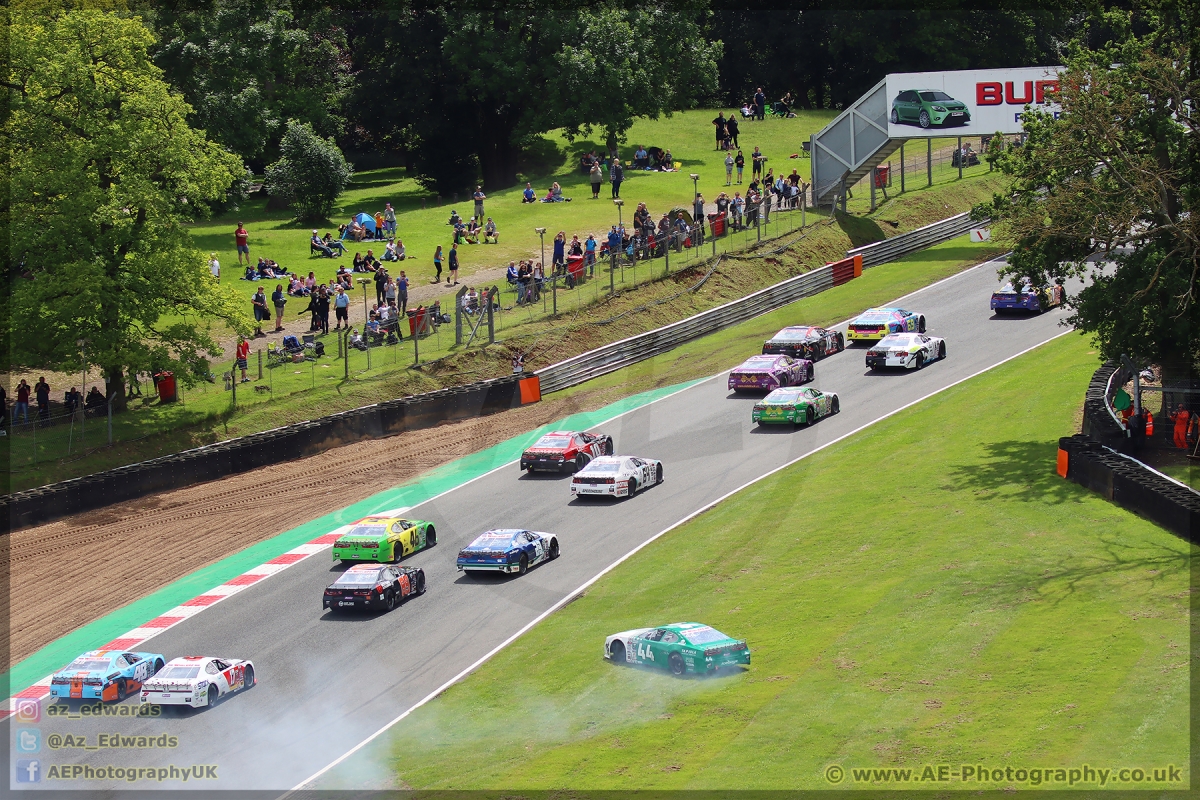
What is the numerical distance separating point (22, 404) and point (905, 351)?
29048mm

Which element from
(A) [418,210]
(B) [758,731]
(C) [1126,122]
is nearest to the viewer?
(B) [758,731]

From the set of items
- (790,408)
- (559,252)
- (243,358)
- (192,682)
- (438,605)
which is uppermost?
Result: (559,252)

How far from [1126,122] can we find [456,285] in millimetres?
28041

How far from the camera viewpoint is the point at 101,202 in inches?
1619

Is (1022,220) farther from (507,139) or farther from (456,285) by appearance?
(507,139)

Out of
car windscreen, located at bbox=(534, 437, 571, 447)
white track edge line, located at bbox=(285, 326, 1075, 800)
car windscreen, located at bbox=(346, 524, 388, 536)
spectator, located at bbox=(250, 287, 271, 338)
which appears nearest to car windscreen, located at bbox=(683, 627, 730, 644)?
white track edge line, located at bbox=(285, 326, 1075, 800)

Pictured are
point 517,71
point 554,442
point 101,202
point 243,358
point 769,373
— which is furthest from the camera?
point 517,71

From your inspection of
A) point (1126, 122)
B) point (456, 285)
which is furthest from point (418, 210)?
point (1126, 122)

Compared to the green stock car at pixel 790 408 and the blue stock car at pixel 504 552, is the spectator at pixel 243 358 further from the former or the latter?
the green stock car at pixel 790 408

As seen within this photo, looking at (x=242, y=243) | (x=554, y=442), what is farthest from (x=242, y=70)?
(x=554, y=442)

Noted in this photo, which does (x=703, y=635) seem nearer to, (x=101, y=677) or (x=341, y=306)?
(x=101, y=677)

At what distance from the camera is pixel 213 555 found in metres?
34.7

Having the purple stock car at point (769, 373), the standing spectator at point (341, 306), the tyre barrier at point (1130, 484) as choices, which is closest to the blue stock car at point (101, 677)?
the standing spectator at point (341, 306)

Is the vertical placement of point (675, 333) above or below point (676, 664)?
above
